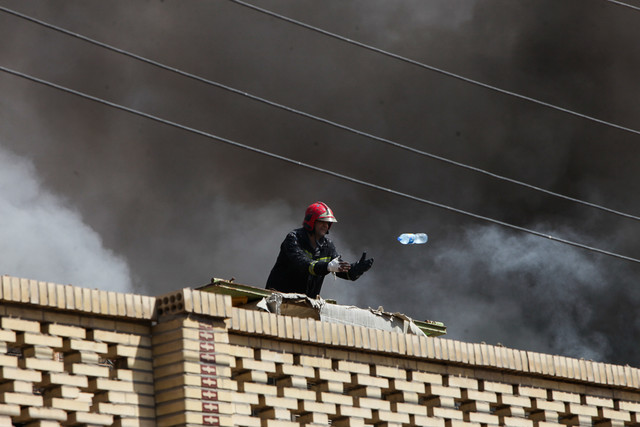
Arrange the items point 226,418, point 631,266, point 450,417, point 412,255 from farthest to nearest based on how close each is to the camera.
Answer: point 631,266 < point 412,255 < point 450,417 < point 226,418

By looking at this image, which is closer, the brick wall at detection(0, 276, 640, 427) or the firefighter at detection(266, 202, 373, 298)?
the brick wall at detection(0, 276, 640, 427)

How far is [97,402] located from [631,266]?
18545mm

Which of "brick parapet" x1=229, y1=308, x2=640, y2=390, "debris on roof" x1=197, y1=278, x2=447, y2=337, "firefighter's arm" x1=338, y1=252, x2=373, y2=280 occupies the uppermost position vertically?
"firefighter's arm" x1=338, y1=252, x2=373, y2=280

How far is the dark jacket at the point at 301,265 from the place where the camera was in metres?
12.2

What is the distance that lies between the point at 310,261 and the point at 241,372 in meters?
2.72

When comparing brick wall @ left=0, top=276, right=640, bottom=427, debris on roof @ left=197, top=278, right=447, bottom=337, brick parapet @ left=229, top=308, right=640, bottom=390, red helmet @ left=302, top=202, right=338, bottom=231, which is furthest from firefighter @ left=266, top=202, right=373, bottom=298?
brick wall @ left=0, top=276, right=640, bottom=427

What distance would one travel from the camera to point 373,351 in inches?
409

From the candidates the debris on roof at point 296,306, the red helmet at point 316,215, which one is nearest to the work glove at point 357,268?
the red helmet at point 316,215

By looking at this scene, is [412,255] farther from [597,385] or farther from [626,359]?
[597,385]

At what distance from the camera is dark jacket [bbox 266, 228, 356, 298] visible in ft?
40.0

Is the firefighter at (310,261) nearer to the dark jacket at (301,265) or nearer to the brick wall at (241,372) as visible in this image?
the dark jacket at (301,265)

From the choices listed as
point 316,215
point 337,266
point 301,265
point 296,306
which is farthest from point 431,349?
point 316,215

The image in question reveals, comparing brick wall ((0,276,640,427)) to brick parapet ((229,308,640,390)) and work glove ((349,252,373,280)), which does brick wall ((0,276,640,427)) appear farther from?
work glove ((349,252,373,280))

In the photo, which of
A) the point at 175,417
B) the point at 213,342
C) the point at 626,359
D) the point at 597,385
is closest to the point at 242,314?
the point at 213,342
